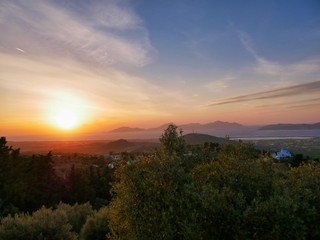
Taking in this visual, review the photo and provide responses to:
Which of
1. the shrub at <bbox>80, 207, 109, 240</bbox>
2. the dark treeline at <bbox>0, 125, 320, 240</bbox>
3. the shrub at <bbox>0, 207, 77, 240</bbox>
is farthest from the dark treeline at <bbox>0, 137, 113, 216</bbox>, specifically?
the dark treeline at <bbox>0, 125, 320, 240</bbox>

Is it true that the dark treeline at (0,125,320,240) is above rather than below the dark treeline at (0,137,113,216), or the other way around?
above

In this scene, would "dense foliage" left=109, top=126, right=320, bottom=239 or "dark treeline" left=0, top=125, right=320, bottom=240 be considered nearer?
"dense foliage" left=109, top=126, right=320, bottom=239

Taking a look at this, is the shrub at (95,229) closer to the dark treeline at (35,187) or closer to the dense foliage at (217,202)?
the dense foliage at (217,202)

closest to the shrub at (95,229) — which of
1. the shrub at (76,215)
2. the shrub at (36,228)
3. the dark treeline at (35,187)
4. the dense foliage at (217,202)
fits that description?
the shrub at (36,228)

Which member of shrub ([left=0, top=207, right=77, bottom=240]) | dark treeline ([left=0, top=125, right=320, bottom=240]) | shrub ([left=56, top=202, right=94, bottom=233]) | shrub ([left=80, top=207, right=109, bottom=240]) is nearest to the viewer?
dark treeline ([left=0, top=125, right=320, bottom=240])

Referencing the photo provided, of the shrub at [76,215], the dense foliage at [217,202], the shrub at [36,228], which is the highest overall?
the dense foliage at [217,202]

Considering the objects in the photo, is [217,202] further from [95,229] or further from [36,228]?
[95,229]

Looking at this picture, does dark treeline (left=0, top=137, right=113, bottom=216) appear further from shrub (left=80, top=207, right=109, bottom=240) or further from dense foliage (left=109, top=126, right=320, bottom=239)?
dense foliage (left=109, top=126, right=320, bottom=239)

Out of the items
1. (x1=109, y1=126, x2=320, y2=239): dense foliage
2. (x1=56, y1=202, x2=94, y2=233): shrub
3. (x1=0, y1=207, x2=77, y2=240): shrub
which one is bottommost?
(x1=56, y1=202, x2=94, y2=233): shrub

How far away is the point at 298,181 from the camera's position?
14805mm

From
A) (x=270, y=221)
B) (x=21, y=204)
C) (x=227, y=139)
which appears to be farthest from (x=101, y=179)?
(x=270, y=221)

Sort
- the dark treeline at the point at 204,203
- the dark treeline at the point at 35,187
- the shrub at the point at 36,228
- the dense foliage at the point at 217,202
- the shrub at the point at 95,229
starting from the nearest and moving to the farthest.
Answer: the dense foliage at the point at 217,202
the dark treeline at the point at 204,203
the shrub at the point at 36,228
the shrub at the point at 95,229
the dark treeline at the point at 35,187

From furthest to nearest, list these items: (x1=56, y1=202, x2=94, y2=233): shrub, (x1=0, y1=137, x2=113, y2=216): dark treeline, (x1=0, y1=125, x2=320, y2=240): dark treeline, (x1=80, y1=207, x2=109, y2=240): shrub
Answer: (x1=0, y1=137, x2=113, y2=216): dark treeline < (x1=56, y1=202, x2=94, y2=233): shrub < (x1=80, y1=207, x2=109, y2=240): shrub < (x1=0, y1=125, x2=320, y2=240): dark treeline

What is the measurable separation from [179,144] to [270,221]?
15.0 metres
